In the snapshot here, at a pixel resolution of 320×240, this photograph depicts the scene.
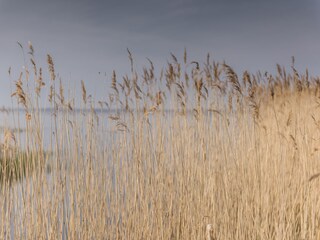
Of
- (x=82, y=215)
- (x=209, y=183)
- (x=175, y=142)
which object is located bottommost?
(x=82, y=215)

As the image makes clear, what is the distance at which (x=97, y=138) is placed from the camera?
9.60ft

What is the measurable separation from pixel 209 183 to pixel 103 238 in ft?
2.90

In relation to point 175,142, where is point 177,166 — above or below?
below

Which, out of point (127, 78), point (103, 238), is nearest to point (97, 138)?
point (127, 78)

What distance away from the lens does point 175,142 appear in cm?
306

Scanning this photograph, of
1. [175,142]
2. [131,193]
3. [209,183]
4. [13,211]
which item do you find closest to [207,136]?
[175,142]

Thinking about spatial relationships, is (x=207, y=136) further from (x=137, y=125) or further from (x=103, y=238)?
(x=103, y=238)

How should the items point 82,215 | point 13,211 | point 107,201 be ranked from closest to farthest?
point 13,211 → point 82,215 → point 107,201

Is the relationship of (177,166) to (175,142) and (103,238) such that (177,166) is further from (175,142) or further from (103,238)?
(103,238)

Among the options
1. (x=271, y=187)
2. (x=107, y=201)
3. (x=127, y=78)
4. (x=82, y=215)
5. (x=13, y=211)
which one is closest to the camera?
(x=13, y=211)

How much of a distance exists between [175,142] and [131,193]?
1.80ft

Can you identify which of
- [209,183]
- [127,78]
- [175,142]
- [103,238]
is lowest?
[103,238]

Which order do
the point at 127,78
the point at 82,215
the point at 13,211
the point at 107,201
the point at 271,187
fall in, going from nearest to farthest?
the point at 13,211, the point at 82,215, the point at 107,201, the point at 127,78, the point at 271,187

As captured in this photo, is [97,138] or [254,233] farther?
[97,138]
